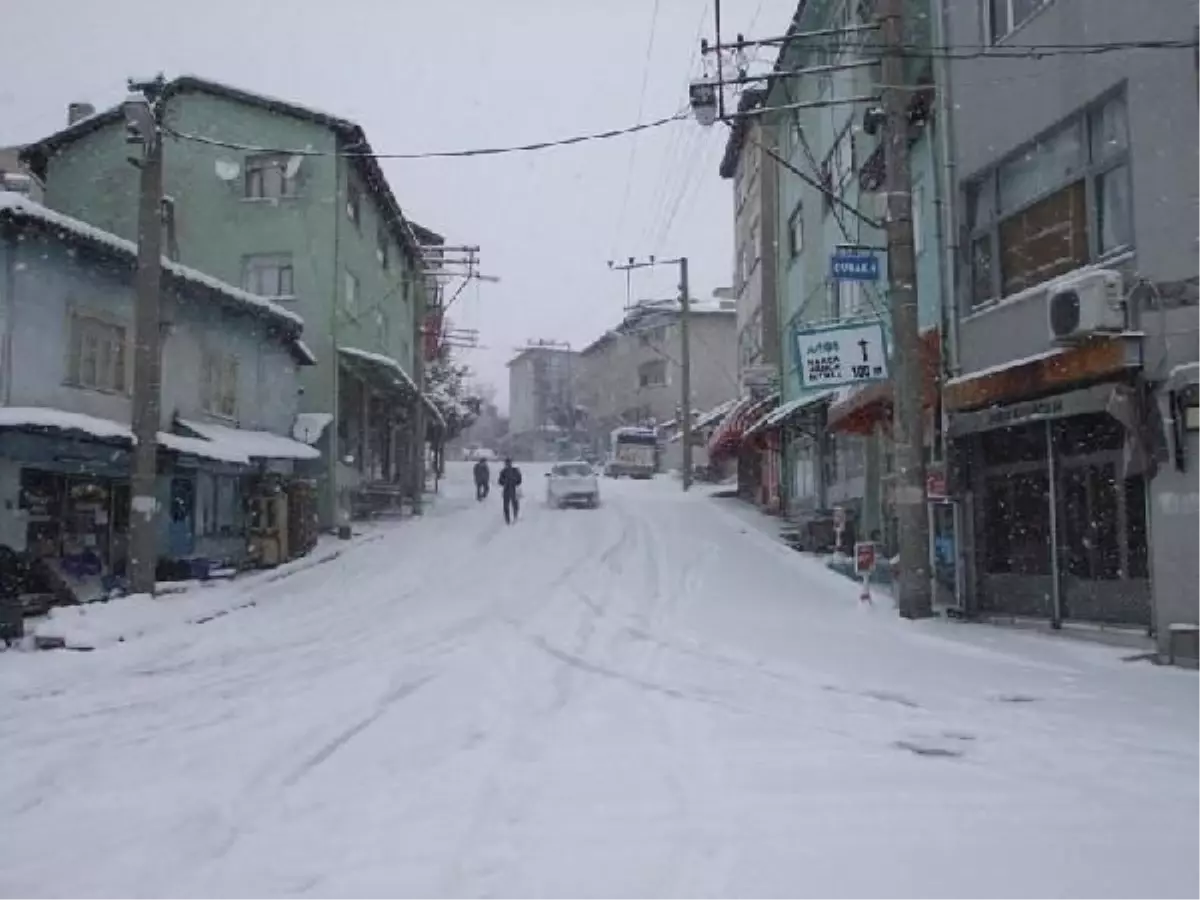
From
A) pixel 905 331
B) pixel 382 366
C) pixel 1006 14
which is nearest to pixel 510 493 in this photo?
pixel 382 366

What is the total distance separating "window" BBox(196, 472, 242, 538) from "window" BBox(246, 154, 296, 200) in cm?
929

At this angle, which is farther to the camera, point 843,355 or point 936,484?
point 843,355

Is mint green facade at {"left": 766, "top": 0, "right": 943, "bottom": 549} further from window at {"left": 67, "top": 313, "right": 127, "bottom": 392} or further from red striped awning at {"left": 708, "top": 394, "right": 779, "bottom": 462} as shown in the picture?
window at {"left": 67, "top": 313, "right": 127, "bottom": 392}

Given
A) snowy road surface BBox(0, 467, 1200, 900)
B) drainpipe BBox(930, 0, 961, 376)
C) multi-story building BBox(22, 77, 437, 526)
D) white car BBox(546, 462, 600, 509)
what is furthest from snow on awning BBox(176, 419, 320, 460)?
drainpipe BBox(930, 0, 961, 376)

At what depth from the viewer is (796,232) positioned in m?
30.3

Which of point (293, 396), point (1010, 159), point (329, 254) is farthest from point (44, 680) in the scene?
point (329, 254)

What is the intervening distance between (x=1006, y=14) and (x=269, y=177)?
813 inches

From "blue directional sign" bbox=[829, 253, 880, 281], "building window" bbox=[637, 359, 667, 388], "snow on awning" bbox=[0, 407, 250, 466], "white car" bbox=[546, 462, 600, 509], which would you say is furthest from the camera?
"building window" bbox=[637, 359, 667, 388]

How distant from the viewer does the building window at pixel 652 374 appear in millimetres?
70125

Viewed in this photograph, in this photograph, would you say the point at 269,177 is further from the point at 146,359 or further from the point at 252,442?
the point at 146,359

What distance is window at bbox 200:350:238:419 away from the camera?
2261 cm

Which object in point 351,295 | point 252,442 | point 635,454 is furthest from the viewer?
point 635,454

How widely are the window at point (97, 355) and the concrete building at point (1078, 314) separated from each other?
1337 cm

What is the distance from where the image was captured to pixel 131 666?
1170 centimetres
